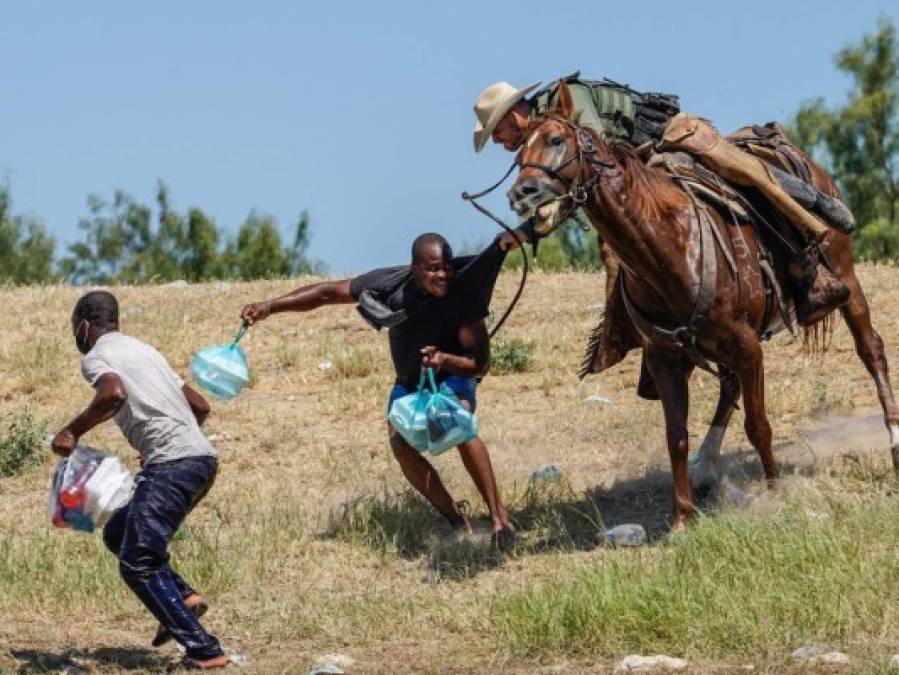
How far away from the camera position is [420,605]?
29.3 ft

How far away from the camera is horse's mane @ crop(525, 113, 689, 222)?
9586mm

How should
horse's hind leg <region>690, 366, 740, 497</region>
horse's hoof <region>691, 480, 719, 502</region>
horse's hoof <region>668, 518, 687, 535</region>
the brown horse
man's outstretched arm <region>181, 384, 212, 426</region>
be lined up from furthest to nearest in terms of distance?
horse's hind leg <region>690, 366, 740, 497</region> < horse's hoof <region>691, 480, 719, 502</region> < horse's hoof <region>668, 518, 687, 535</region> < the brown horse < man's outstretched arm <region>181, 384, 212, 426</region>

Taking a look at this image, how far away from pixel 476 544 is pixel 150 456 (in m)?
2.61

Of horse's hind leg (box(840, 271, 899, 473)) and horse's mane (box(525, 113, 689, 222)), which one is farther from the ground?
horse's mane (box(525, 113, 689, 222))

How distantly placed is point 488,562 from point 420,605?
1.02 m

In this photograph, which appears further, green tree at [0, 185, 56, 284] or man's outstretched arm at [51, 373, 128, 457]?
green tree at [0, 185, 56, 284]

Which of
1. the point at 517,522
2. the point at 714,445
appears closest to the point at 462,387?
the point at 517,522

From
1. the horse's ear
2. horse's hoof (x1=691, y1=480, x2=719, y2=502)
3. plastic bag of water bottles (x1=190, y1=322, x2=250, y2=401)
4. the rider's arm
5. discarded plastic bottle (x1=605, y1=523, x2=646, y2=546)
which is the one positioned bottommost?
discarded plastic bottle (x1=605, y1=523, x2=646, y2=546)

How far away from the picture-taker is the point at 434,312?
9867 mm

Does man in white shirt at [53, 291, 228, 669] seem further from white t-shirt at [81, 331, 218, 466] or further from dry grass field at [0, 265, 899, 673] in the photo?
dry grass field at [0, 265, 899, 673]

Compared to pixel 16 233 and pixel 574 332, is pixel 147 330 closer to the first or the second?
pixel 574 332

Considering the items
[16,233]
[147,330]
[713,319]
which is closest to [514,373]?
[147,330]

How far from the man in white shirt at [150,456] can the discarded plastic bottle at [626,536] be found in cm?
275

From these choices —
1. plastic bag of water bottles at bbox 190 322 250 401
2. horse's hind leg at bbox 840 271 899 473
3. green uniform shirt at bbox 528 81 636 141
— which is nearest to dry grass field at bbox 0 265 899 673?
horse's hind leg at bbox 840 271 899 473
